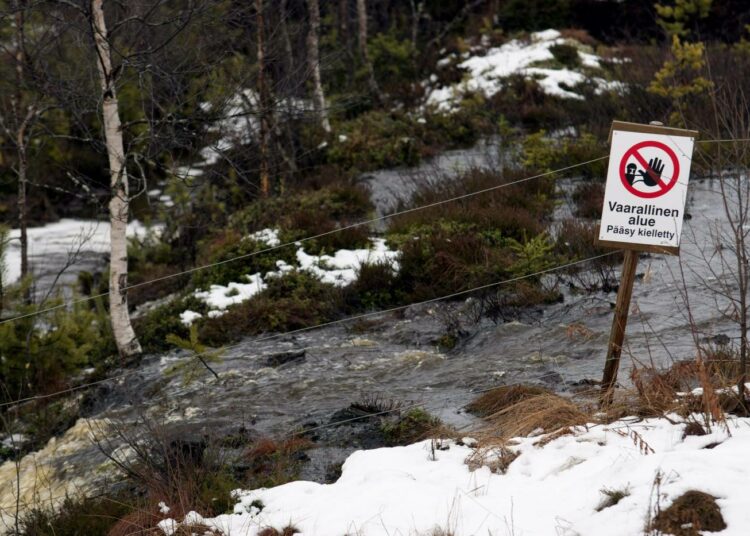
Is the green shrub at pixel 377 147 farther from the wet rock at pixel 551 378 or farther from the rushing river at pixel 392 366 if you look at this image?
the wet rock at pixel 551 378

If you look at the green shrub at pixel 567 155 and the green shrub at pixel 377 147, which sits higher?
the green shrub at pixel 377 147

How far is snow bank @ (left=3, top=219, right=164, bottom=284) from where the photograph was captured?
14437 millimetres

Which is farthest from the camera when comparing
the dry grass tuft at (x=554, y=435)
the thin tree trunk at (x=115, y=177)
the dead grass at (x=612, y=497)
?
the thin tree trunk at (x=115, y=177)

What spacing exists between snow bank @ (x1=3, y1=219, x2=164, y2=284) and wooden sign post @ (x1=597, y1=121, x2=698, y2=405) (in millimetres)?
10491

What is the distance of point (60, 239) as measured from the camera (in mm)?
15711

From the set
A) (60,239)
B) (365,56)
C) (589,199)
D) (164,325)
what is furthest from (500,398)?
(365,56)

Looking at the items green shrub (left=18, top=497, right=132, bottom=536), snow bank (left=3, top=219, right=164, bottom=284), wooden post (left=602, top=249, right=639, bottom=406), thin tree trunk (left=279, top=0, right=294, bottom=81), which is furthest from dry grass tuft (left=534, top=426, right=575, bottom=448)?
snow bank (left=3, top=219, right=164, bottom=284)

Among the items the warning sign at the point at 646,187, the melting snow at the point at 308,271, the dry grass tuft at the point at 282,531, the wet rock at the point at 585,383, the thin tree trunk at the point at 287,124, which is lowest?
the dry grass tuft at the point at 282,531

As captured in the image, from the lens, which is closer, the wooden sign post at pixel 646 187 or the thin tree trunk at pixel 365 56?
the wooden sign post at pixel 646 187

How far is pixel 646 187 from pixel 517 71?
13239mm

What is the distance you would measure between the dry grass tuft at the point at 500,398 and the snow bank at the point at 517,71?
419 inches

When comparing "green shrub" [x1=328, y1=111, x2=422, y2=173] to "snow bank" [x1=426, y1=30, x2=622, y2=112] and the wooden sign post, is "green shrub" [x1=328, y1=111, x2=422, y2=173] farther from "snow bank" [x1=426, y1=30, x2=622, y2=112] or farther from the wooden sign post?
the wooden sign post

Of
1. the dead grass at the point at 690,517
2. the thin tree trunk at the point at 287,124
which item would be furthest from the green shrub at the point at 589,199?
the dead grass at the point at 690,517

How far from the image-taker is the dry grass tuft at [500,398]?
18.3 ft
